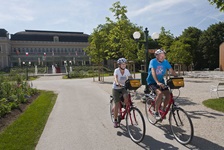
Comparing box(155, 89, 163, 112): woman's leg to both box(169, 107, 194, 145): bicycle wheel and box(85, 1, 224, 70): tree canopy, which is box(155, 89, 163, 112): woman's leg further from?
box(85, 1, 224, 70): tree canopy

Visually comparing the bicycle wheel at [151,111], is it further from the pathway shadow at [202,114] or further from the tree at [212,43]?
the tree at [212,43]

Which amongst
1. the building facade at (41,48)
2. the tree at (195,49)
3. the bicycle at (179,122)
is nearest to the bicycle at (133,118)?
the bicycle at (179,122)

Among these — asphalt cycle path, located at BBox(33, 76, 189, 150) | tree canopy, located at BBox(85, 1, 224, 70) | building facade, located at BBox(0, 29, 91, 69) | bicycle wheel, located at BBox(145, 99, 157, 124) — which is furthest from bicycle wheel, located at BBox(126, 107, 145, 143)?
building facade, located at BBox(0, 29, 91, 69)

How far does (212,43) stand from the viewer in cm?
5531

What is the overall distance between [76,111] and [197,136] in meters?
5.29

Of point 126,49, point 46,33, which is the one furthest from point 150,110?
point 46,33

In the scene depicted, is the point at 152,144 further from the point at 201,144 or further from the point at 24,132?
the point at 24,132

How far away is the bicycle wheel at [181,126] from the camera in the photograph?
16.7ft

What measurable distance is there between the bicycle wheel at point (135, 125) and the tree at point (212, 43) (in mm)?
54114

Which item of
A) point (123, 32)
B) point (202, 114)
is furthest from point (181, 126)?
point (123, 32)

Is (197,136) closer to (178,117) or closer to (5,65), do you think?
(178,117)

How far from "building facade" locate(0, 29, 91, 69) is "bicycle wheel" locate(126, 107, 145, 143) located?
262 feet

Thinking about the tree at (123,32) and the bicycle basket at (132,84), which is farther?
the tree at (123,32)

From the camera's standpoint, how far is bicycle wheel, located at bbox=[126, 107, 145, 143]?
18.0ft
